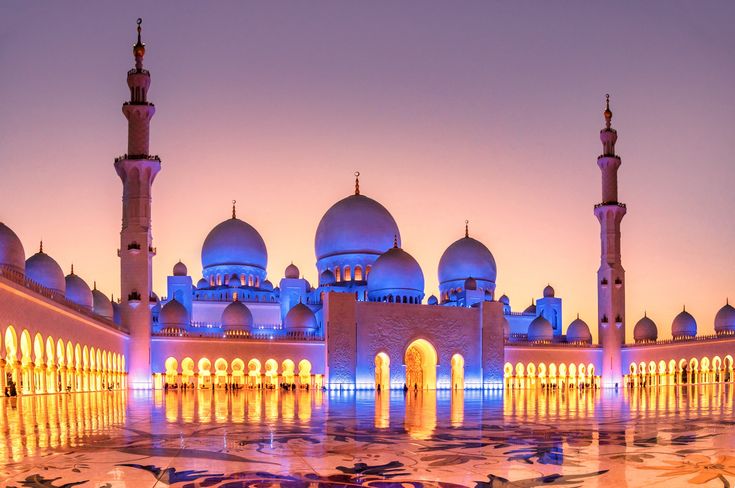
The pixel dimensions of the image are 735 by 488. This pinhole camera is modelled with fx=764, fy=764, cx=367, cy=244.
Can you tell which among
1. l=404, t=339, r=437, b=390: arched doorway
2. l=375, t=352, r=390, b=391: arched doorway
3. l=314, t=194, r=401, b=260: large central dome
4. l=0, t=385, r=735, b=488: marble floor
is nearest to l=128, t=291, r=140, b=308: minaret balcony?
l=375, t=352, r=390, b=391: arched doorway

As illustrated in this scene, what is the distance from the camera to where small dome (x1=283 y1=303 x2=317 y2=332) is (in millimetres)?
31188

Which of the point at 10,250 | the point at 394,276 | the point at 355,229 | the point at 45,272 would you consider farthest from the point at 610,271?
the point at 10,250

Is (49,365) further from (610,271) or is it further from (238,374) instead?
(610,271)

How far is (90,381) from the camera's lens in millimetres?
22828

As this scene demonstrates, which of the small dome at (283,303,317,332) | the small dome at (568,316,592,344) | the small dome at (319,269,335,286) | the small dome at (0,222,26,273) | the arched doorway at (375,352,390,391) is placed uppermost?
the small dome at (0,222,26,273)

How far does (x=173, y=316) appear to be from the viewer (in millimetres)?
30375

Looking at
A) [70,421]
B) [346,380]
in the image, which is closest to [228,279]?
[346,380]

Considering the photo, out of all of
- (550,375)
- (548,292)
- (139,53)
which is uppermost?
(139,53)

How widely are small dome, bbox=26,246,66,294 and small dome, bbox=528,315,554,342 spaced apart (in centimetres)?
2132

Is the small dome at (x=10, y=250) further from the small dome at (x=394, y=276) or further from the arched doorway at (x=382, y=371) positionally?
the small dome at (x=394, y=276)

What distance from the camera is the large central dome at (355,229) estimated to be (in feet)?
114

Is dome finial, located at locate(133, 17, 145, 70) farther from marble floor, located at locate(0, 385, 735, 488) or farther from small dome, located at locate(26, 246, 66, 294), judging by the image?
marble floor, located at locate(0, 385, 735, 488)

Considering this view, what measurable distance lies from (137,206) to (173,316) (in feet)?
17.0

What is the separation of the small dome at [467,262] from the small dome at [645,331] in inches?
304
